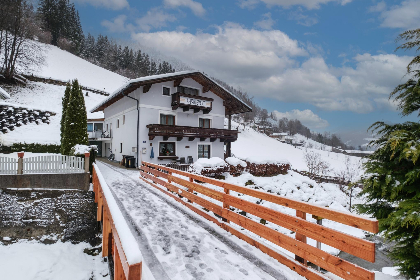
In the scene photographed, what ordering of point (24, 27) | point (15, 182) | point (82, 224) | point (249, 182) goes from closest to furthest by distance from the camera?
point (82, 224)
point (15, 182)
point (249, 182)
point (24, 27)

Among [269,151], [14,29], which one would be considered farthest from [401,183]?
[269,151]

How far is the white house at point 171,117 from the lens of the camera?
20.0 metres

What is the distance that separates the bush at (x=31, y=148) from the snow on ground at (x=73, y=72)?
3333cm

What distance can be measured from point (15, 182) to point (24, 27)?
116 feet

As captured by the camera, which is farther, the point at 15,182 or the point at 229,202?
the point at 15,182

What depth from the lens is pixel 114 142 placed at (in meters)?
25.7

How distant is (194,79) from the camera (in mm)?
23156

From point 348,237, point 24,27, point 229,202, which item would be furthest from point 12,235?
point 24,27

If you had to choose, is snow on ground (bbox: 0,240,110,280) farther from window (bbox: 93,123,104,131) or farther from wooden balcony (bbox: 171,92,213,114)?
window (bbox: 93,123,104,131)

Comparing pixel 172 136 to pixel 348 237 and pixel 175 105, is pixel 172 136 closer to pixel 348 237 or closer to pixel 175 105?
pixel 175 105

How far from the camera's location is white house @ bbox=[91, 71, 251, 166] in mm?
19953

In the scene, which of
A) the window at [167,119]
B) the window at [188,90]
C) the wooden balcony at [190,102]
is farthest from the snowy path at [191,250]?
the window at [188,90]

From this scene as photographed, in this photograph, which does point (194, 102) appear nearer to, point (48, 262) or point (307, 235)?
point (48, 262)

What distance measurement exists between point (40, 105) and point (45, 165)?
30.1 metres
